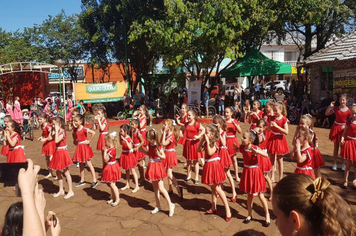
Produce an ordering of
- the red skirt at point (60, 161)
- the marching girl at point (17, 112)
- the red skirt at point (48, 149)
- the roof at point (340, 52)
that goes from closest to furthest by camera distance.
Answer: the red skirt at point (60, 161)
the red skirt at point (48, 149)
the roof at point (340, 52)
the marching girl at point (17, 112)

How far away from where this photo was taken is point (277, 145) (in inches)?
260

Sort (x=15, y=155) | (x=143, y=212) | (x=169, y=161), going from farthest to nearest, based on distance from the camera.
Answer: (x=15, y=155) < (x=169, y=161) < (x=143, y=212)

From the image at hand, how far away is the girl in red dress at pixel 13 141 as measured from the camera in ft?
21.7

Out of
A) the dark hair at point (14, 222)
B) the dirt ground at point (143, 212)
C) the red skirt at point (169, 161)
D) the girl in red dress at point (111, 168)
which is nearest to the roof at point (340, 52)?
the dirt ground at point (143, 212)

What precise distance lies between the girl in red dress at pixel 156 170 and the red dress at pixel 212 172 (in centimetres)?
77

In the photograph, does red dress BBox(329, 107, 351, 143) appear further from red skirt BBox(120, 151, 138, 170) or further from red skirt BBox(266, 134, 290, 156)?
red skirt BBox(120, 151, 138, 170)

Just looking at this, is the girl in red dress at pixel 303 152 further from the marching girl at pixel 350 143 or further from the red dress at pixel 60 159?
the red dress at pixel 60 159

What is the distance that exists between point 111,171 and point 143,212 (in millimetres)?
1019

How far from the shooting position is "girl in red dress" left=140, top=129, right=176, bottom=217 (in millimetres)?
5273

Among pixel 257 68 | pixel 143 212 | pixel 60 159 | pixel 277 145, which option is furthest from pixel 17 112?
pixel 277 145

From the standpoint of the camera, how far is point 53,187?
7.13 m

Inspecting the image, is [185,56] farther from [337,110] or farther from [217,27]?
[337,110]

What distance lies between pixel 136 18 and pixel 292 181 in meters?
18.2

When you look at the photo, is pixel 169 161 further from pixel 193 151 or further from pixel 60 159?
pixel 60 159
